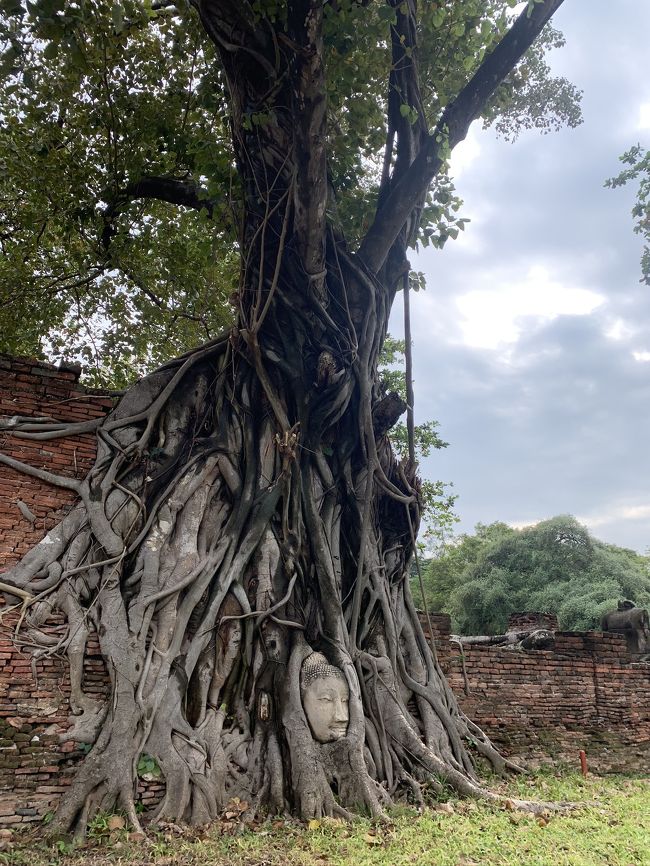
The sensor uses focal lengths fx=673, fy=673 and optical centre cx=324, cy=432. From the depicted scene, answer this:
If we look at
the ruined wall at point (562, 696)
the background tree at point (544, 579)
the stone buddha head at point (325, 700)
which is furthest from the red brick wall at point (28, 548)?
the background tree at point (544, 579)

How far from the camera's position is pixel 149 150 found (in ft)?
21.9

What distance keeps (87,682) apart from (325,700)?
4.73 ft

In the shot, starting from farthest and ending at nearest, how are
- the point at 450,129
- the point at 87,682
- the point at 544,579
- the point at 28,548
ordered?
the point at 544,579, the point at 450,129, the point at 28,548, the point at 87,682

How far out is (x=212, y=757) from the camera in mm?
3871

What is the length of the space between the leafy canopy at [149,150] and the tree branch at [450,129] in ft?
0.81

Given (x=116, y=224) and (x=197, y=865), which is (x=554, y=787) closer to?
(x=197, y=865)

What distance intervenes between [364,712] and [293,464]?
5.74 feet

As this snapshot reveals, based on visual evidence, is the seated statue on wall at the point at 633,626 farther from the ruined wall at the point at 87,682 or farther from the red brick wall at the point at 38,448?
the red brick wall at the point at 38,448

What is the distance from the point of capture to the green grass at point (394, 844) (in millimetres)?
3105

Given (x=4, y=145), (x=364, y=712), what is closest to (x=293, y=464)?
(x=364, y=712)

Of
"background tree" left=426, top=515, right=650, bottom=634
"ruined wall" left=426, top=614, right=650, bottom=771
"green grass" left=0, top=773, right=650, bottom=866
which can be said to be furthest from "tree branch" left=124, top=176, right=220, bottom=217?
"background tree" left=426, top=515, right=650, bottom=634

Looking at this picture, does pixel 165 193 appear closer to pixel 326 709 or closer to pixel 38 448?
pixel 38 448

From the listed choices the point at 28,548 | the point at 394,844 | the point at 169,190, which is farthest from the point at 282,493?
the point at 169,190

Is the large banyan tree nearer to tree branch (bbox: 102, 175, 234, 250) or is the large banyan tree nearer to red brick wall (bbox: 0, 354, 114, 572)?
red brick wall (bbox: 0, 354, 114, 572)
